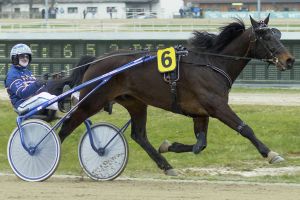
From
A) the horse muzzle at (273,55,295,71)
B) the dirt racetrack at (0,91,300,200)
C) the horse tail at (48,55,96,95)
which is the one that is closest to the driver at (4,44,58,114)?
the horse tail at (48,55,96,95)

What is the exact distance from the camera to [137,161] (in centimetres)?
1411

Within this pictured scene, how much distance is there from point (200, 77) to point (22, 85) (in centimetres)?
212

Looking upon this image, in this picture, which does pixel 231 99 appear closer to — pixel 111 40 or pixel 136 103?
pixel 111 40

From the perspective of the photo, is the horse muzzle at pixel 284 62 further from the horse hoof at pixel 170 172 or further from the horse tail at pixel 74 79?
the horse tail at pixel 74 79

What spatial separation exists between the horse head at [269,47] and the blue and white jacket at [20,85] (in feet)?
8.60

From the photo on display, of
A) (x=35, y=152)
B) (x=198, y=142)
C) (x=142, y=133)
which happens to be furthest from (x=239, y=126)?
(x=35, y=152)

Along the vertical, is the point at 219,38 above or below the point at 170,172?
above

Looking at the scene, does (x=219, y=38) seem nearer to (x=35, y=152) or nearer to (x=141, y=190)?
(x=141, y=190)

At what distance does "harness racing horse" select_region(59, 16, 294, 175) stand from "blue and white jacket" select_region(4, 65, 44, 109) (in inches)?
22.5

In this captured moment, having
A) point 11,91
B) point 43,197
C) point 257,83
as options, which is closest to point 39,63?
point 257,83

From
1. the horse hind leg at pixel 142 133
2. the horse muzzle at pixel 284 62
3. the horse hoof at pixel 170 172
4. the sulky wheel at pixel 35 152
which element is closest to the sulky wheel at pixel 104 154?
the horse hind leg at pixel 142 133

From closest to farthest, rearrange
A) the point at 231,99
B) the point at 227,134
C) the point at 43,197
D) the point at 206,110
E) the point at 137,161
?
the point at 43,197 < the point at 206,110 < the point at 137,161 < the point at 227,134 < the point at 231,99

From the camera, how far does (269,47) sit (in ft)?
32.1

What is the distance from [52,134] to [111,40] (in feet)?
48.7
